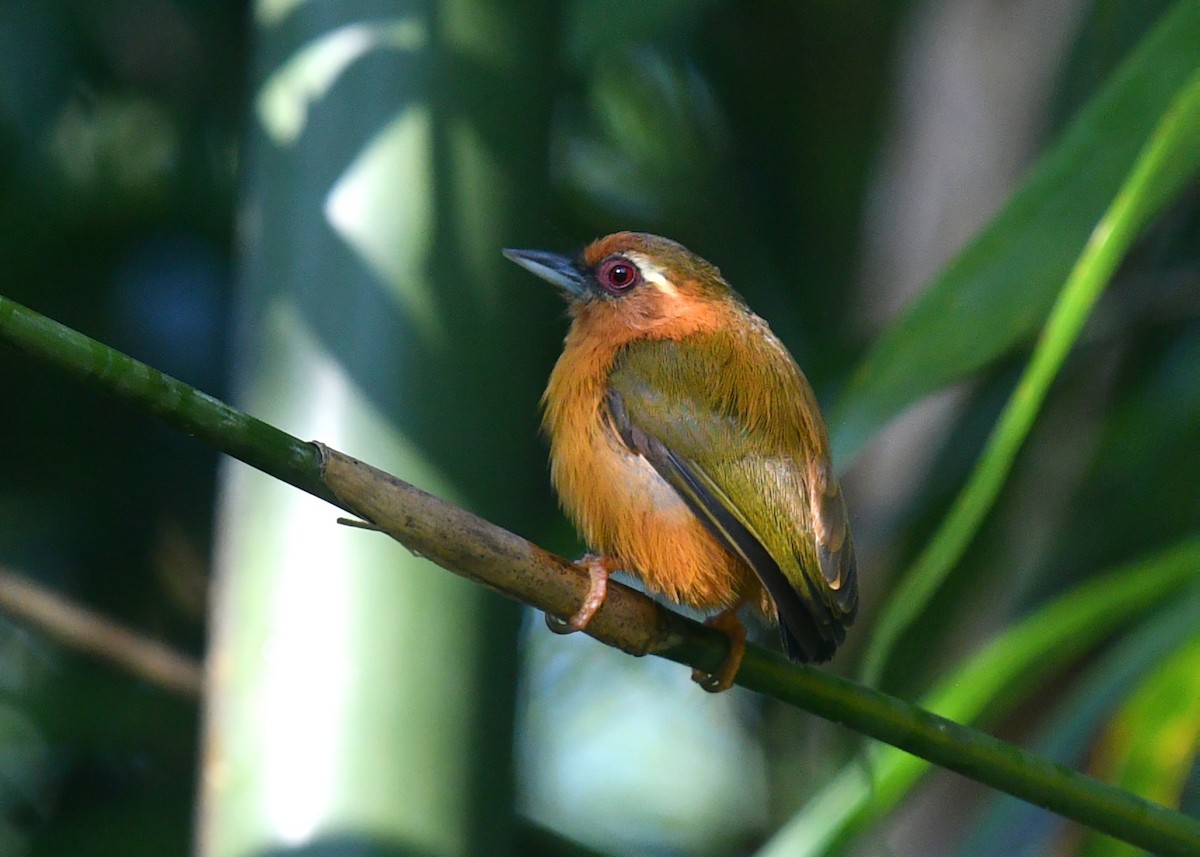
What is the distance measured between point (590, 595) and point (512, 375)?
0.39 metres

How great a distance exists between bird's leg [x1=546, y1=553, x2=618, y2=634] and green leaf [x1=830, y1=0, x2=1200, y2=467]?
34 centimetres

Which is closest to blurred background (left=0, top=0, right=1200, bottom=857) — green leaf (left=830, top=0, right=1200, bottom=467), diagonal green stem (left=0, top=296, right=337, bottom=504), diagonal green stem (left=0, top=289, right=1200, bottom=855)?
green leaf (left=830, top=0, right=1200, bottom=467)

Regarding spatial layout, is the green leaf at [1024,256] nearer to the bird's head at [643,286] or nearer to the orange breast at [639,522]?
the orange breast at [639,522]

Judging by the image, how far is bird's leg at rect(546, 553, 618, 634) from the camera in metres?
1.38

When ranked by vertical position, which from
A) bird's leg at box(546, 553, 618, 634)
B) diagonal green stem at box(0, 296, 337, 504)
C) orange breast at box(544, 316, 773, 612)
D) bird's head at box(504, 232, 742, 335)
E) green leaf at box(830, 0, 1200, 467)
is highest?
bird's head at box(504, 232, 742, 335)

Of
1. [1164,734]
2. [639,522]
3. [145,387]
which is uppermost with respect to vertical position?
[639,522]

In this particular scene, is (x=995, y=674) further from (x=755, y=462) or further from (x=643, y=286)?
(x=643, y=286)

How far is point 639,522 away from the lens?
1914mm

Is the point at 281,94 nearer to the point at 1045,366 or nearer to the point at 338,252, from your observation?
the point at 338,252

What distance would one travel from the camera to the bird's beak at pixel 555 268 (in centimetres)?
195

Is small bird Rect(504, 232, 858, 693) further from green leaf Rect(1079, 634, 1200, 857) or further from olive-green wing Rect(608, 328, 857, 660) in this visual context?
green leaf Rect(1079, 634, 1200, 857)

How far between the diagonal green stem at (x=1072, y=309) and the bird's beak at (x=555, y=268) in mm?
658

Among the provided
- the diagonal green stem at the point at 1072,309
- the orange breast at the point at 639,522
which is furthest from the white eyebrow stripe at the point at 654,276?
the diagonal green stem at the point at 1072,309

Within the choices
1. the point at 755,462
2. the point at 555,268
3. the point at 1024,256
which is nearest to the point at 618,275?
the point at 555,268
